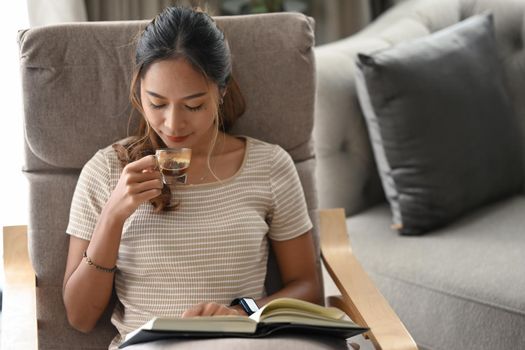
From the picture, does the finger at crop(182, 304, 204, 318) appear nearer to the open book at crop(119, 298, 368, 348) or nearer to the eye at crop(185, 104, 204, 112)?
the open book at crop(119, 298, 368, 348)

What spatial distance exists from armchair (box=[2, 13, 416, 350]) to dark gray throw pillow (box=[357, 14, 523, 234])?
0.45 meters

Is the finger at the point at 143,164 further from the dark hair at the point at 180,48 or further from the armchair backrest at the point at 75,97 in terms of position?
the armchair backrest at the point at 75,97

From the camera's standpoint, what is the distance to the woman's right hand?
1.64m

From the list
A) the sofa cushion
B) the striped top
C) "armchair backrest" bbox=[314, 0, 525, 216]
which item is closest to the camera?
the striped top

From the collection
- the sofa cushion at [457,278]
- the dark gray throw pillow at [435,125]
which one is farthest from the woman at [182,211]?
the dark gray throw pillow at [435,125]

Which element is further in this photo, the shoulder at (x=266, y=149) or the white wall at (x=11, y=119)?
the white wall at (x=11, y=119)

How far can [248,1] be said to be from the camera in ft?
9.87

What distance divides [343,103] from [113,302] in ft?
3.01

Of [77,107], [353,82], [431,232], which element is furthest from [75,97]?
[431,232]

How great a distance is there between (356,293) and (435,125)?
699 millimetres

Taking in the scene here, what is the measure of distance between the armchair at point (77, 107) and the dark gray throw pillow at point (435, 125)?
446 mm

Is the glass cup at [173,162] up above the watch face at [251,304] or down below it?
above

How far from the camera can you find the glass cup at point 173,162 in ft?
5.39

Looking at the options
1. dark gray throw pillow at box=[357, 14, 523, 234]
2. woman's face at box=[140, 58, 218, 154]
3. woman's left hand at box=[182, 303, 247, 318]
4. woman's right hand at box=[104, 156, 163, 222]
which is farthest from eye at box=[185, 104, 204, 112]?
dark gray throw pillow at box=[357, 14, 523, 234]
